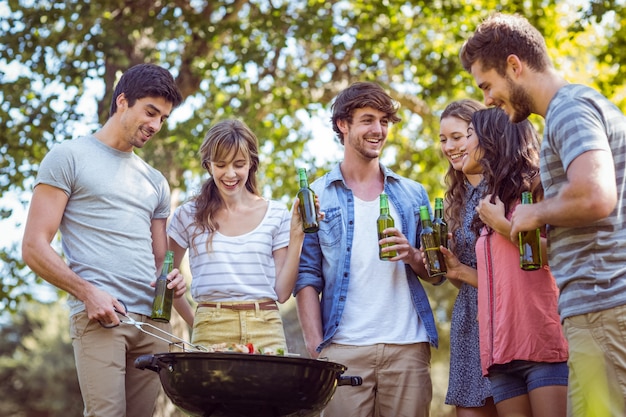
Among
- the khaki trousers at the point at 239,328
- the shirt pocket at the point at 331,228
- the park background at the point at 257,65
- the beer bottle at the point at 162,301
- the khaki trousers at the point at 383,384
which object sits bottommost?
the khaki trousers at the point at 383,384

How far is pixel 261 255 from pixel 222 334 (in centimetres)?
41

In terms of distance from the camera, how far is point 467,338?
346cm

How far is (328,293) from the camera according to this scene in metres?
3.82

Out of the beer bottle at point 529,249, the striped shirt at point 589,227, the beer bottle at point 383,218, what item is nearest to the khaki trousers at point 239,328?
the beer bottle at point 383,218

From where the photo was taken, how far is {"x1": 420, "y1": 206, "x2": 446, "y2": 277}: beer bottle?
350 cm

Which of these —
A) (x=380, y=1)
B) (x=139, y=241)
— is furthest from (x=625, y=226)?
(x=380, y=1)

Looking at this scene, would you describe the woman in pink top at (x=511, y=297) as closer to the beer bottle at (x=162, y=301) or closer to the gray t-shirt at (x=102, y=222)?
the beer bottle at (x=162, y=301)

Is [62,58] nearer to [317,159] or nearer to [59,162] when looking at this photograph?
[317,159]

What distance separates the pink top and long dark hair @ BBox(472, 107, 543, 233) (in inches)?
6.8

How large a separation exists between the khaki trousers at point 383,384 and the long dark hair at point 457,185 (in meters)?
0.63

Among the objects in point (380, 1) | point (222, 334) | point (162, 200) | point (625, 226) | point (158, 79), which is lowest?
point (222, 334)

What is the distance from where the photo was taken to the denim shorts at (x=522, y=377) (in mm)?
2904

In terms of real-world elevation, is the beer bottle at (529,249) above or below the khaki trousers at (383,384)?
above

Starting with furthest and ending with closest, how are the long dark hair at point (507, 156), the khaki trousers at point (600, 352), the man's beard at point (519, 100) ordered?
the long dark hair at point (507, 156) → the man's beard at point (519, 100) → the khaki trousers at point (600, 352)
